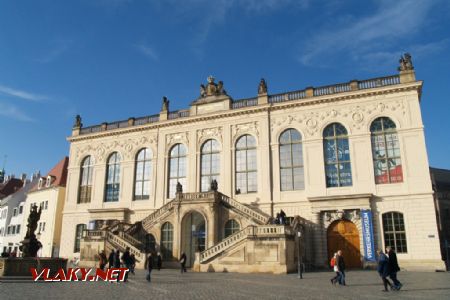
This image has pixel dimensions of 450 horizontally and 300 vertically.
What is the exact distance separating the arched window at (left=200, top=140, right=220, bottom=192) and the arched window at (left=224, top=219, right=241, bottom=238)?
4748mm

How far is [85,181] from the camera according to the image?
129 ft

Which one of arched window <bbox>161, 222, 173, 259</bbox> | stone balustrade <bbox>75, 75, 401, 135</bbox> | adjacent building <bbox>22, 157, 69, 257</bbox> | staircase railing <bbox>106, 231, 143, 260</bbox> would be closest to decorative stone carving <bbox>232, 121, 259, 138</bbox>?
stone balustrade <bbox>75, 75, 401, 135</bbox>

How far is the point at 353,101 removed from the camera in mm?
29609

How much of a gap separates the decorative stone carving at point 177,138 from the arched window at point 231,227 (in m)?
9.17

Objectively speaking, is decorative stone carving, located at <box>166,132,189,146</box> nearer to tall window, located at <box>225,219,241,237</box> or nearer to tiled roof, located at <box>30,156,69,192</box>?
tall window, located at <box>225,219,241,237</box>

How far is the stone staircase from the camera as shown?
23.4 metres

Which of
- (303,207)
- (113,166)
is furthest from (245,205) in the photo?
(113,166)

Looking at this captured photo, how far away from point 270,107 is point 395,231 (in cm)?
1328

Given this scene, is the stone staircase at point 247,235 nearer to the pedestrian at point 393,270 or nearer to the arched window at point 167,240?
the arched window at point 167,240

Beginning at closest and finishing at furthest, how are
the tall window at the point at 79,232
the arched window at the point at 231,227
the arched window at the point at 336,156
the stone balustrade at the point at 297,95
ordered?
the arched window at the point at 336,156 → the arched window at the point at 231,227 → the stone balustrade at the point at 297,95 → the tall window at the point at 79,232

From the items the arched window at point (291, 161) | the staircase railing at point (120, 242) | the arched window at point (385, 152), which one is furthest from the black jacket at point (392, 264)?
the staircase railing at point (120, 242)

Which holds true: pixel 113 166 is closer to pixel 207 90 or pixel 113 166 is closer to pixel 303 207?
pixel 207 90

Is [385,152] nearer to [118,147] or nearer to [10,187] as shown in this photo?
[118,147]

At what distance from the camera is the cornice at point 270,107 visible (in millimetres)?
28250
